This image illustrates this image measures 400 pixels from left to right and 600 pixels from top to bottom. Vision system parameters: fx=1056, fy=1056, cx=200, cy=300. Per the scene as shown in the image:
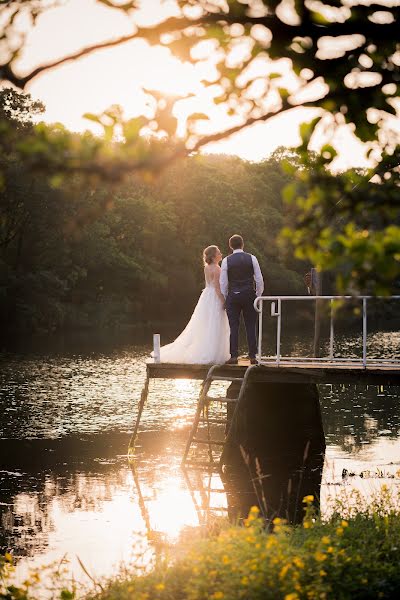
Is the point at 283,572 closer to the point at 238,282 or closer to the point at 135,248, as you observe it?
the point at 238,282

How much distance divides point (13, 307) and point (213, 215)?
1105 inches

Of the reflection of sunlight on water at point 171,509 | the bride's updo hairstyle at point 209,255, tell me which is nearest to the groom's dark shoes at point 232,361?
the bride's updo hairstyle at point 209,255

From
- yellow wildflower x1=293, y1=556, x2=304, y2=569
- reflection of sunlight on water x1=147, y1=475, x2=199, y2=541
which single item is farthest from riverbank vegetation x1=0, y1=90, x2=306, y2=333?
yellow wildflower x1=293, y1=556, x2=304, y2=569

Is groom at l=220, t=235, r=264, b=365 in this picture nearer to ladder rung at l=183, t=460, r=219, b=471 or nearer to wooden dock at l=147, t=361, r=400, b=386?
wooden dock at l=147, t=361, r=400, b=386

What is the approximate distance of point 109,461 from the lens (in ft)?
59.4

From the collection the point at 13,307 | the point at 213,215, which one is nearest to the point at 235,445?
the point at 13,307

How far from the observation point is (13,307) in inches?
2288

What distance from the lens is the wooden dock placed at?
56.0 ft

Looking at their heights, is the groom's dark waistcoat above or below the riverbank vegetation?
below

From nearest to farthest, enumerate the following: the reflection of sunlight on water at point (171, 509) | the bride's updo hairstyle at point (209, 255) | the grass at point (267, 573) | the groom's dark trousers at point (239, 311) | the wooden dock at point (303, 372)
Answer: the grass at point (267, 573) → the reflection of sunlight on water at point (171, 509) → the wooden dock at point (303, 372) → the groom's dark trousers at point (239, 311) → the bride's updo hairstyle at point (209, 255)

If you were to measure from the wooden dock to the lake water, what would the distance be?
1.47 meters

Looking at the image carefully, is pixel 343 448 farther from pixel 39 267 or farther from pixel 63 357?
pixel 39 267

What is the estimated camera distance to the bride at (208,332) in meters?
18.2

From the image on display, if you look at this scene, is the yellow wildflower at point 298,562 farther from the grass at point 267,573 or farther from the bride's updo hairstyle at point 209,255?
the bride's updo hairstyle at point 209,255
